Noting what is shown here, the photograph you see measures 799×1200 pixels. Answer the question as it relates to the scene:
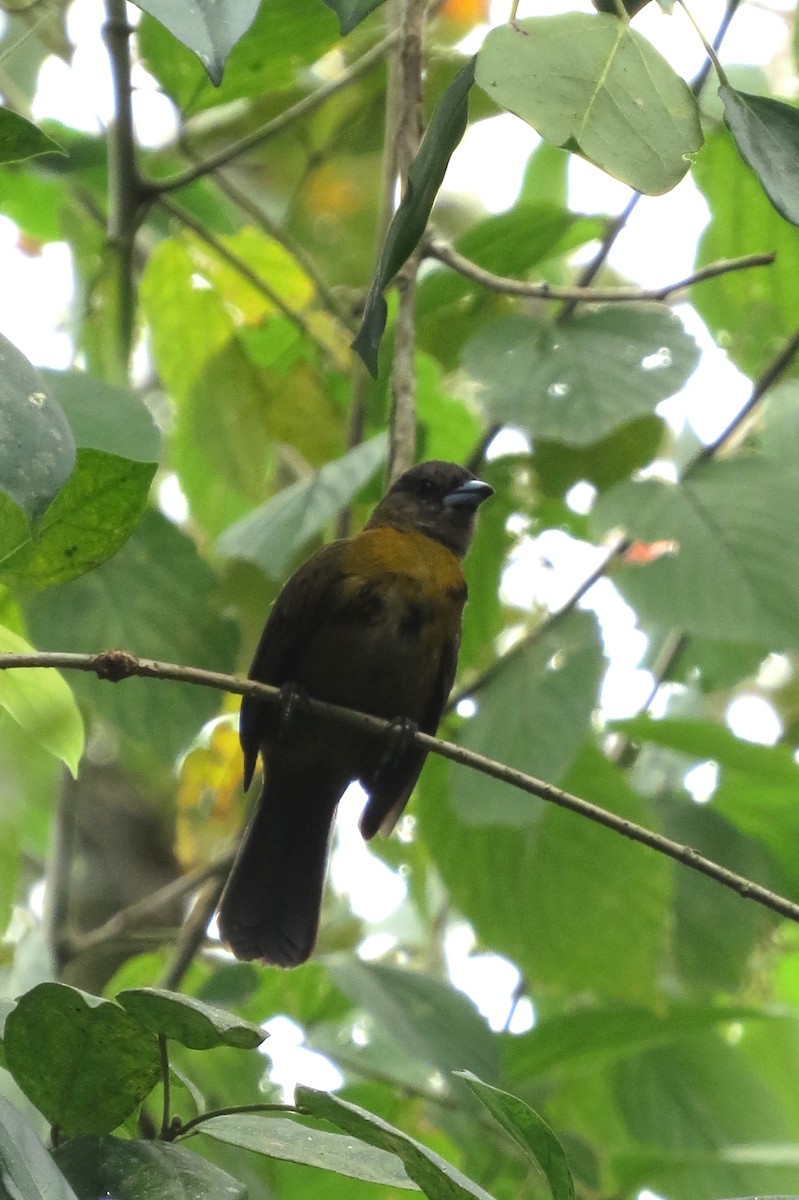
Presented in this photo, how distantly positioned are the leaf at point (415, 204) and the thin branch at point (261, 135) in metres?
1.73

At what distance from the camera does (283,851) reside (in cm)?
405

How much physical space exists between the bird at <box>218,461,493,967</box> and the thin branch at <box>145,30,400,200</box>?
89 cm

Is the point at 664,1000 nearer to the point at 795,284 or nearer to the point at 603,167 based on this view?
the point at 795,284

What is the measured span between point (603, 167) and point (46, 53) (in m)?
3.23

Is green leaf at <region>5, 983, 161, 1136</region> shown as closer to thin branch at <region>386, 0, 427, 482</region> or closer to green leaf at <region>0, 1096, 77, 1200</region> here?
green leaf at <region>0, 1096, 77, 1200</region>

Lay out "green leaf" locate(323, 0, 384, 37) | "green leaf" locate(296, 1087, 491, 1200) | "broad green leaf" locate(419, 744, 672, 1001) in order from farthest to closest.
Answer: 1. "broad green leaf" locate(419, 744, 672, 1001)
2. "green leaf" locate(323, 0, 384, 37)
3. "green leaf" locate(296, 1087, 491, 1200)

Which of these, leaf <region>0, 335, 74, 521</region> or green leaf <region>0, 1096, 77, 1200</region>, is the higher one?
leaf <region>0, 335, 74, 521</region>

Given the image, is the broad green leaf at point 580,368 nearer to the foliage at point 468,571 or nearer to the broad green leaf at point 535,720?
the foliage at point 468,571

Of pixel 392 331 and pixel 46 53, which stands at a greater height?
pixel 46 53

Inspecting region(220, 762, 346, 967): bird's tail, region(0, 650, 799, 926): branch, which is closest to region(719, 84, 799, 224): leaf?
region(0, 650, 799, 926): branch

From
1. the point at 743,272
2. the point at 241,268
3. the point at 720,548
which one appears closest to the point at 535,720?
the point at 720,548

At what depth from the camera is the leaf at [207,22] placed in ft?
4.49

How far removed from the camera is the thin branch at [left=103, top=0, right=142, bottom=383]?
10.2 feet

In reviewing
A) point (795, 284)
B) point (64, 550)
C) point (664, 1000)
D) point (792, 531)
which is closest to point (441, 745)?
point (64, 550)
